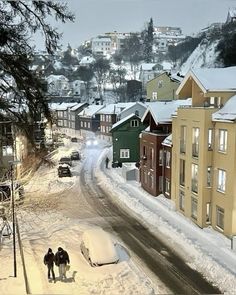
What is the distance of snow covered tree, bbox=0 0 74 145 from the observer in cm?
297

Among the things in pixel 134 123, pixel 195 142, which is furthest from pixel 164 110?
pixel 134 123

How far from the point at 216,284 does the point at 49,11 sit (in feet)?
18.8

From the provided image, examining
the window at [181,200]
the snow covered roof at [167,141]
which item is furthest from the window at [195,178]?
the snow covered roof at [167,141]

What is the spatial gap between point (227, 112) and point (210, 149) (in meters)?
1.09

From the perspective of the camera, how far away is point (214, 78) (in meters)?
10.2

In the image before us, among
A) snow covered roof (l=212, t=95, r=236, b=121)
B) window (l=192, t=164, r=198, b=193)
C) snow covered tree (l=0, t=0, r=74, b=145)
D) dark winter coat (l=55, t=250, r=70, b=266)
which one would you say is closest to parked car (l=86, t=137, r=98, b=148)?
window (l=192, t=164, r=198, b=193)

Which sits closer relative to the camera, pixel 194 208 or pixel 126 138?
pixel 194 208

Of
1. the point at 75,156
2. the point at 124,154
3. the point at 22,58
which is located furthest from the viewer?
the point at 75,156

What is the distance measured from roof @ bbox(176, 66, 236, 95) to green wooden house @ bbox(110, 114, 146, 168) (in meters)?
9.34

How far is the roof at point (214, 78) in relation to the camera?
9.84m

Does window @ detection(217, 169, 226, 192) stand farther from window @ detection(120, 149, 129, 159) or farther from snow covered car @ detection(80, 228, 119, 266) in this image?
window @ detection(120, 149, 129, 159)

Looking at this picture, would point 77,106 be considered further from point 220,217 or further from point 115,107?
point 220,217

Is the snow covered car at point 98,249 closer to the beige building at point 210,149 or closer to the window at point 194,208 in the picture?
the beige building at point 210,149

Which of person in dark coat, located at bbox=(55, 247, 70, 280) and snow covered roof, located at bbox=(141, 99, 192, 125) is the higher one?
snow covered roof, located at bbox=(141, 99, 192, 125)
